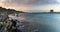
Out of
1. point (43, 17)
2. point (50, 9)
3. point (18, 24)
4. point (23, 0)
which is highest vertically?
point (23, 0)

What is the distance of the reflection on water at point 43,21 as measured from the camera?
5.85 ft

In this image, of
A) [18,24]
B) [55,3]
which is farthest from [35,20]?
[55,3]

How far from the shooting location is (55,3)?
179 cm

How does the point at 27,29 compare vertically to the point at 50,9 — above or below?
below

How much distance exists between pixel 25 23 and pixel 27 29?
0.11 metres

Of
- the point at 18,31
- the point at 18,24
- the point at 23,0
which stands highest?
the point at 23,0

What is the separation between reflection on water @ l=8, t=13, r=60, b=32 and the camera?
1784 millimetres

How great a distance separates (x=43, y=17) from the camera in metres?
1.79

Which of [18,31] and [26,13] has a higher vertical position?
[26,13]

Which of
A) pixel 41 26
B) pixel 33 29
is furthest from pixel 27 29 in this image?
pixel 41 26

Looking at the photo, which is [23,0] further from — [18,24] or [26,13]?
[18,24]

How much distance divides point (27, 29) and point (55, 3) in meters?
0.65

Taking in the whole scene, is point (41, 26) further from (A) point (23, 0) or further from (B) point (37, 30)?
(A) point (23, 0)

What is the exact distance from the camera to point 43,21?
1804mm
